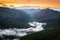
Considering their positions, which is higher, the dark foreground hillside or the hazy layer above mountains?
the hazy layer above mountains

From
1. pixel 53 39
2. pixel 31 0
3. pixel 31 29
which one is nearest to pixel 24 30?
pixel 31 29

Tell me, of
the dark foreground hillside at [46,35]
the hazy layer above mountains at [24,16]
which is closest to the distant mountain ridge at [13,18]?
the hazy layer above mountains at [24,16]

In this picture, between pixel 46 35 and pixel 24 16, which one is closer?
pixel 46 35

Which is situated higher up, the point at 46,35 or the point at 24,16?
the point at 24,16

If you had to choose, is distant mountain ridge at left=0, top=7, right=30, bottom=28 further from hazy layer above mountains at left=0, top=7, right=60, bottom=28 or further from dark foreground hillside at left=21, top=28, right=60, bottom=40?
dark foreground hillside at left=21, top=28, right=60, bottom=40

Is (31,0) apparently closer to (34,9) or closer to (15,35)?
(34,9)

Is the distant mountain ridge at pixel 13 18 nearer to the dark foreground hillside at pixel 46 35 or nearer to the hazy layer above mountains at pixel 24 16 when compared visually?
the hazy layer above mountains at pixel 24 16

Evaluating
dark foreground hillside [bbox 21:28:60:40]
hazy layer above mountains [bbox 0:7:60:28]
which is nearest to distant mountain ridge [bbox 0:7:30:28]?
hazy layer above mountains [bbox 0:7:60:28]

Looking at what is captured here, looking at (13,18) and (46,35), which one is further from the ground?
(13,18)

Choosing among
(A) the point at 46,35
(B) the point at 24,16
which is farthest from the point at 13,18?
(A) the point at 46,35

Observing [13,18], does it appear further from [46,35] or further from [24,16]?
[46,35]

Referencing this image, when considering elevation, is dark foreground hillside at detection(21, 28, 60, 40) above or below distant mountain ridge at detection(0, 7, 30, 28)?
below
